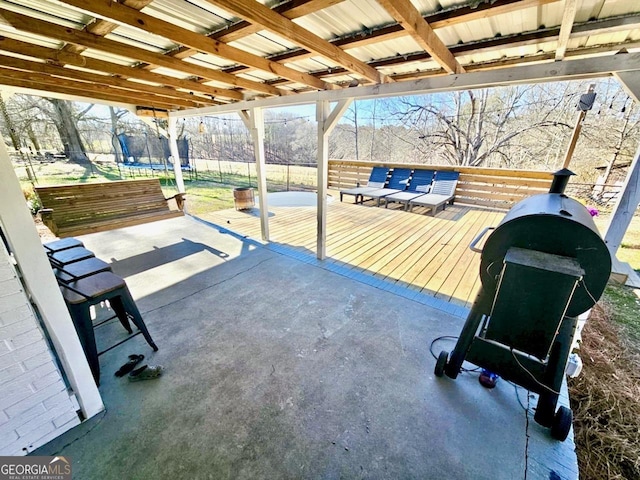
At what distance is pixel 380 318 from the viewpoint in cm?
252

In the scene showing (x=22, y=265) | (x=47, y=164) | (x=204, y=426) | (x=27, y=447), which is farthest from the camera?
(x=47, y=164)

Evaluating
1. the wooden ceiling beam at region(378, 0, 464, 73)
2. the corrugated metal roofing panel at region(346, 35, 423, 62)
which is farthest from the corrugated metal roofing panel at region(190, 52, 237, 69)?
the wooden ceiling beam at region(378, 0, 464, 73)

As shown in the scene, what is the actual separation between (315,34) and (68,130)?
14.5 m

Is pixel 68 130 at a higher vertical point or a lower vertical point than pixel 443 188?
higher

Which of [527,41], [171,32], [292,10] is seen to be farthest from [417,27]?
[171,32]

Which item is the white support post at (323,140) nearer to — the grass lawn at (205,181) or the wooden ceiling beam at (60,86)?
the wooden ceiling beam at (60,86)

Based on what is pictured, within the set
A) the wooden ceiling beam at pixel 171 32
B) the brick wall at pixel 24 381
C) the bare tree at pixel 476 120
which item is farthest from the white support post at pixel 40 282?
the bare tree at pixel 476 120

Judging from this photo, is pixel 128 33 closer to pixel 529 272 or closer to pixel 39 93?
pixel 529 272

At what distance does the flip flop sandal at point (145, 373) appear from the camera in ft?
5.92

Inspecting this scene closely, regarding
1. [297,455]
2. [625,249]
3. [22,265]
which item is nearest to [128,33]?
[22,265]

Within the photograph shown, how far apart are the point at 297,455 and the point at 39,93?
612 cm

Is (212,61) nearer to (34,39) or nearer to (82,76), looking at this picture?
(34,39)

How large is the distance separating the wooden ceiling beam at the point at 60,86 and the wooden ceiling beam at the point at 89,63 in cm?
111

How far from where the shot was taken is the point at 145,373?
5.99ft
